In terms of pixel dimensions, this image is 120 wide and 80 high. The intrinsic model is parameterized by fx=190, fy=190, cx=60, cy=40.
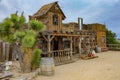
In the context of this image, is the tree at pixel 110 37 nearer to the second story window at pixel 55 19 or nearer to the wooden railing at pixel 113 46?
the wooden railing at pixel 113 46

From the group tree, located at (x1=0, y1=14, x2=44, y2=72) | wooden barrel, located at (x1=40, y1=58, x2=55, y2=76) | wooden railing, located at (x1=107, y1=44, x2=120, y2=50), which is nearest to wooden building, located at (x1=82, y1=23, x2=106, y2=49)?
wooden railing, located at (x1=107, y1=44, x2=120, y2=50)

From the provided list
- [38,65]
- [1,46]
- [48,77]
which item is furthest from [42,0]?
[48,77]

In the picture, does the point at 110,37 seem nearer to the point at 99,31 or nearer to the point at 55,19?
the point at 99,31

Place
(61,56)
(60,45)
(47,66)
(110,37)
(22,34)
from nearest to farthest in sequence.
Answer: (47,66) < (22,34) < (61,56) < (60,45) < (110,37)

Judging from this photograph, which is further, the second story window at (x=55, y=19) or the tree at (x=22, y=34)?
the second story window at (x=55, y=19)

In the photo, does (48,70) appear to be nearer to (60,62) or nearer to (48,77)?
(48,77)

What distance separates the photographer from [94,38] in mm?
25406

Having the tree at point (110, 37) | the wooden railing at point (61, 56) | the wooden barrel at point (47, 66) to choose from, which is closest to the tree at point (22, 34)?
the wooden barrel at point (47, 66)

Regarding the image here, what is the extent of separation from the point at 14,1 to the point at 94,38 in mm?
12508

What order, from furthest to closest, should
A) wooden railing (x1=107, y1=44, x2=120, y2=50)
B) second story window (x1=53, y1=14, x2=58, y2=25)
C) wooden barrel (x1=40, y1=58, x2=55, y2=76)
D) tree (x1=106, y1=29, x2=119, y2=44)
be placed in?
tree (x1=106, y1=29, x2=119, y2=44)
wooden railing (x1=107, y1=44, x2=120, y2=50)
second story window (x1=53, y1=14, x2=58, y2=25)
wooden barrel (x1=40, y1=58, x2=55, y2=76)

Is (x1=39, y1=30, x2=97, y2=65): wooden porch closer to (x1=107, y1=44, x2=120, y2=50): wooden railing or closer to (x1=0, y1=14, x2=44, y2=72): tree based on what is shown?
(x1=0, y1=14, x2=44, y2=72): tree

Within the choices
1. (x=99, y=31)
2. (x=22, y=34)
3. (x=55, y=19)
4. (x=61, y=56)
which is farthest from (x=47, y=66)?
(x=99, y=31)

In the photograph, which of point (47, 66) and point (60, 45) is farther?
point (60, 45)

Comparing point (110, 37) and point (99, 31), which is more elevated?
point (99, 31)
